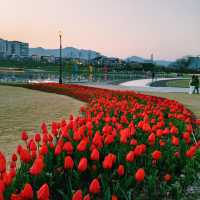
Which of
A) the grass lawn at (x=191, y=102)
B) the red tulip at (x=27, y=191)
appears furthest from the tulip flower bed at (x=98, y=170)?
→ the grass lawn at (x=191, y=102)

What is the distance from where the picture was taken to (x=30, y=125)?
10227 mm

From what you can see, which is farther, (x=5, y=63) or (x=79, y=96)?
(x=5, y=63)

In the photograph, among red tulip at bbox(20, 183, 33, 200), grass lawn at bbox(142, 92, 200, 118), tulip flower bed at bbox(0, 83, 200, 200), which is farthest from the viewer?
grass lawn at bbox(142, 92, 200, 118)

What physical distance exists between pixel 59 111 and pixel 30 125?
136 inches

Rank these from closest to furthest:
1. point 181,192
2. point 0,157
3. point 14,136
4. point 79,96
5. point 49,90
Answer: point 0,157, point 181,192, point 14,136, point 79,96, point 49,90

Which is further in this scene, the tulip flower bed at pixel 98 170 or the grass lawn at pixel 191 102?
the grass lawn at pixel 191 102

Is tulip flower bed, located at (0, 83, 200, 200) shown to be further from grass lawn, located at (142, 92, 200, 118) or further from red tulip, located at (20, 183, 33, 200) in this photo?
grass lawn, located at (142, 92, 200, 118)

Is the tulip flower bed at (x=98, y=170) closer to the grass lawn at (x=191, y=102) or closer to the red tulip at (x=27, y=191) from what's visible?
the red tulip at (x=27, y=191)

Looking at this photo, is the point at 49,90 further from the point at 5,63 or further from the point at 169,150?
the point at 5,63

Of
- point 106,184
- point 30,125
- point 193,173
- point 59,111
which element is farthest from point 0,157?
point 59,111

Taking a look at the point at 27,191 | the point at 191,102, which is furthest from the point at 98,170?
the point at 191,102

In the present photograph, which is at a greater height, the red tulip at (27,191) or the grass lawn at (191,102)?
the red tulip at (27,191)

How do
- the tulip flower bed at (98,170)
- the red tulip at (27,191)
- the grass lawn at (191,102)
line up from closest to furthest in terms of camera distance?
the red tulip at (27,191) < the tulip flower bed at (98,170) < the grass lawn at (191,102)

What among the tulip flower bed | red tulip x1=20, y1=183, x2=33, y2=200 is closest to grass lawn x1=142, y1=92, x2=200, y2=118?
the tulip flower bed
